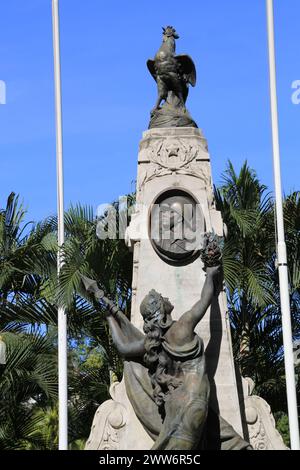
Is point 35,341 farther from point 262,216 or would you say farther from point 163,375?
point 163,375

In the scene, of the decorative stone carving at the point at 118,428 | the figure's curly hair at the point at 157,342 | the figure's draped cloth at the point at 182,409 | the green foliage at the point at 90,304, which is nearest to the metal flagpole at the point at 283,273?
the green foliage at the point at 90,304

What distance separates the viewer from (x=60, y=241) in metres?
17.6

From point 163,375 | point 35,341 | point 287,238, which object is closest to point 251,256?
point 287,238

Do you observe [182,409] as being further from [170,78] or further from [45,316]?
[45,316]

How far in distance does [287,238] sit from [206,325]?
5.59 m

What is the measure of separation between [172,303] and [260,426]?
190 cm

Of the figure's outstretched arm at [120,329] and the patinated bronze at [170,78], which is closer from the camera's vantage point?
the figure's outstretched arm at [120,329]

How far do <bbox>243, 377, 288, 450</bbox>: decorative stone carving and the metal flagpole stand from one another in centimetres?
176

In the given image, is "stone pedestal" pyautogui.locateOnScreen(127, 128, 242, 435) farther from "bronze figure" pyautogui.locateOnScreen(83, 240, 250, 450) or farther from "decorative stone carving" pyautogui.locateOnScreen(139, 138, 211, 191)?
"bronze figure" pyautogui.locateOnScreen(83, 240, 250, 450)

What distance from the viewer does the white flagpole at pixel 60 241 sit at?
1653 centimetres

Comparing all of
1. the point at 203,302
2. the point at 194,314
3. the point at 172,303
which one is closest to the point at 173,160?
the point at 172,303

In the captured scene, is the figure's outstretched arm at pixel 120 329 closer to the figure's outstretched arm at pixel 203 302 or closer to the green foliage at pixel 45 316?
the figure's outstretched arm at pixel 203 302

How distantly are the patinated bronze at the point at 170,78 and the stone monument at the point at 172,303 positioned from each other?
14 millimetres

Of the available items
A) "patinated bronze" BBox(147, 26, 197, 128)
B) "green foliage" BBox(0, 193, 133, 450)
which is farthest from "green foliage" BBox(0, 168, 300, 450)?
"patinated bronze" BBox(147, 26, 197, 128)
